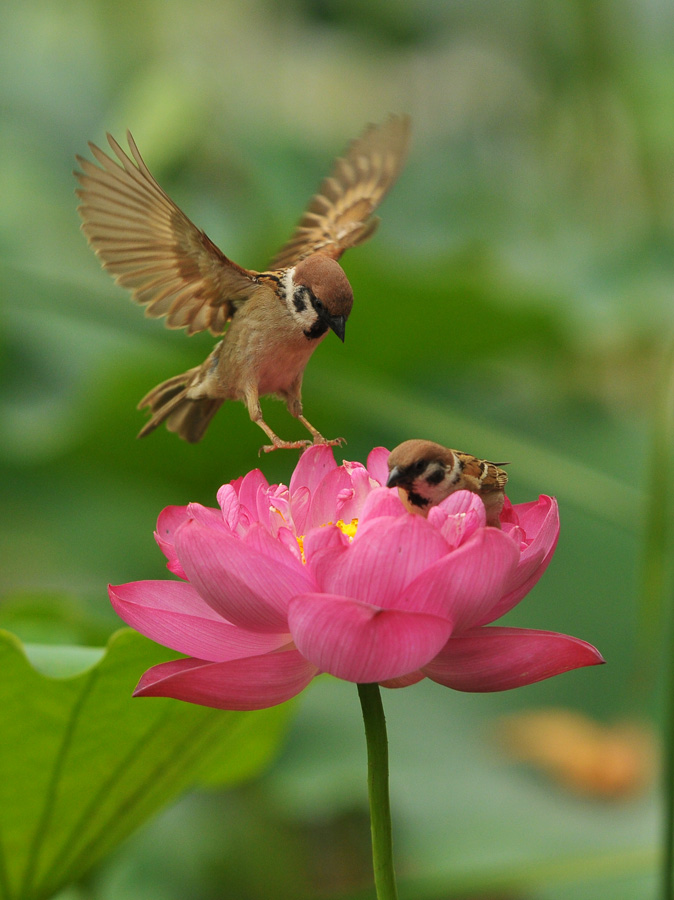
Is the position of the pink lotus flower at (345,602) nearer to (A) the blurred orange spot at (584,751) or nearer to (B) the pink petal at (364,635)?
(B) the pink petal at (364,635)

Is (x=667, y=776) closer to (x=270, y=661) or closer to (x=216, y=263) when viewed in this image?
(x=270, y=661)

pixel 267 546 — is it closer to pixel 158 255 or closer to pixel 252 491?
pixel 252 491

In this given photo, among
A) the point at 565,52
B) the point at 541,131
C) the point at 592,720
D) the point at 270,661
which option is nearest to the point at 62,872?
the point at 270,661

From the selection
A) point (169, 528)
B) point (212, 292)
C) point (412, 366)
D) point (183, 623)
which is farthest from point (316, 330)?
point (412, 366)

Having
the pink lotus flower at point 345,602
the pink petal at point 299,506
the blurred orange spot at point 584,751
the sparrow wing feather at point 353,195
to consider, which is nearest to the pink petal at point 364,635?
the pink lotus flower at point 345,602

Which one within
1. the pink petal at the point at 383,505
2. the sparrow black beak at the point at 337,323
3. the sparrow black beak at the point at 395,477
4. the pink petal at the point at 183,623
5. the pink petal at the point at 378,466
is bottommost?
the pink petal at the point at 183,623

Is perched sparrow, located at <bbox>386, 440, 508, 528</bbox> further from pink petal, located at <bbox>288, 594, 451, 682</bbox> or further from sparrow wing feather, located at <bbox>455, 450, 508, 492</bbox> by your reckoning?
pink petal, located at <bbox>288, 594, 451, 682</bbox>

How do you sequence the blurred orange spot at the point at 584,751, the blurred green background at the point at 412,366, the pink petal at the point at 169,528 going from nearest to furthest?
the pink petal at the point at 169,528, the blurred green background at the point at 412,366, the blurred orange spot at the point at 584,751
